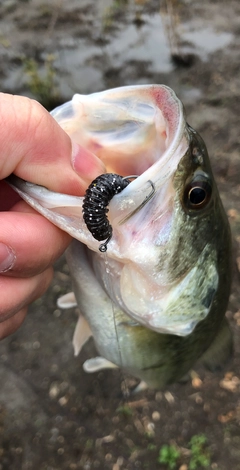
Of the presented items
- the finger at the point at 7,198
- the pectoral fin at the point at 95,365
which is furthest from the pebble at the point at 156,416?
the finger at the point at 7,198

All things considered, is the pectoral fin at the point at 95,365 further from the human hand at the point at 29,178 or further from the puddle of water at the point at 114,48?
the puddle of water at the point at 114,48

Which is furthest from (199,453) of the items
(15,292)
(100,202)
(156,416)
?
(100,202)

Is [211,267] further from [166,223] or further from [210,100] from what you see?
[210,100]

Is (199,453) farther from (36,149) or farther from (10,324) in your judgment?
(36,149)

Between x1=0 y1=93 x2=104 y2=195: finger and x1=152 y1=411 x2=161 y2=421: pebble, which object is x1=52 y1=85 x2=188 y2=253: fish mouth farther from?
x1=152 y1=411 x2=161 y2=421: pebble

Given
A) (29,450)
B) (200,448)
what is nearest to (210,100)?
(200,448)
